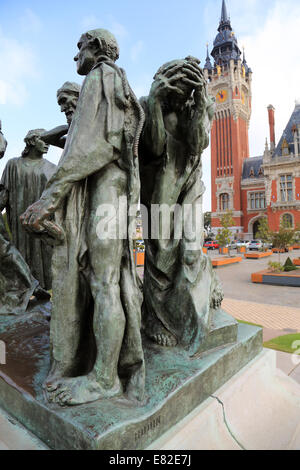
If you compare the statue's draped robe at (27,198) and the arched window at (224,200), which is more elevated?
the arched window at (224,200)

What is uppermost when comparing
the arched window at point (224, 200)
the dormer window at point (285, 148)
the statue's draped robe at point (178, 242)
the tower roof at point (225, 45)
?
the tower roof at point (225, 45)

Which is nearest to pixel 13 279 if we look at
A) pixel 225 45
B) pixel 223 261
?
pixel 223 261

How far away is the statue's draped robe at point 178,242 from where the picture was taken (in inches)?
81.6

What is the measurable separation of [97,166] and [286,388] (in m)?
2.32

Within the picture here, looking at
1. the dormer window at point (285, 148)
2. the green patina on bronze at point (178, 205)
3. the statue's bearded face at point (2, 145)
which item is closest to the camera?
the green patina on bronze at point (178, 205)

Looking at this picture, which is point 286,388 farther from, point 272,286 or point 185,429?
point 272,286

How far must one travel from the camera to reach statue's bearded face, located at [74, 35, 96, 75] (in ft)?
6.00

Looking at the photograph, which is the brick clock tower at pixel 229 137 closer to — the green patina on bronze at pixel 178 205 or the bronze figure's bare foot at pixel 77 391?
the green patina on bronze at pixel 178 205

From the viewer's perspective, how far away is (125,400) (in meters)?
1.50

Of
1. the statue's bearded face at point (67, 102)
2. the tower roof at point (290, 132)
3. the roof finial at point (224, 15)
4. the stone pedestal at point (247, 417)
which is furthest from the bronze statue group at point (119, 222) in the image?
the roof finial at point (224, 15)

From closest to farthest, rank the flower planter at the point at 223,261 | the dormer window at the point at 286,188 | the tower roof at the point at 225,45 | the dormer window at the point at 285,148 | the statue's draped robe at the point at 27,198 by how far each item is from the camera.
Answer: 1. the statue's draped robe at the point at 27,198
2. the flower planter at the point at 223,261
3. the dormer window at the point at 286,188
4. the dormer window at the point at 285,148
5. the tower roof at the point at 225,45

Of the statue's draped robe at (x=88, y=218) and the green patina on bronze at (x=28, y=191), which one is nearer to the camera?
the statue's draped robe at (x=88, y=218)

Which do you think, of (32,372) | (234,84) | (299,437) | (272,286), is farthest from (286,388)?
(234,84)

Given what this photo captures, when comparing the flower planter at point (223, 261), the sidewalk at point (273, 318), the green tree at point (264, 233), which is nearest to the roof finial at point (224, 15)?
the green tree at point (264, 233)
